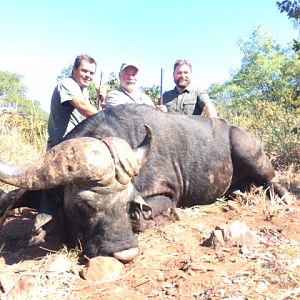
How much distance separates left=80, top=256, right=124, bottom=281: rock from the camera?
8.93ft

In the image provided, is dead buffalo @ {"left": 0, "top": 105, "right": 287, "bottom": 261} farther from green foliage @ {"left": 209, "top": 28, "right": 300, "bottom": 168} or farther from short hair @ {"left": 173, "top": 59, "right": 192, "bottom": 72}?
green foliage @ {"left": 209, "top": 28, "right": 300, "bottom": 168}

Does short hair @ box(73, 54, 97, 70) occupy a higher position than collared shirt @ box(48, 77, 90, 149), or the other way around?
short hair @ box(73, 54, 97, 70)

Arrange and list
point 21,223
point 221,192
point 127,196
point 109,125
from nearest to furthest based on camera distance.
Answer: point 127,196 < point 109,125 < point 21,223 < point 221,192

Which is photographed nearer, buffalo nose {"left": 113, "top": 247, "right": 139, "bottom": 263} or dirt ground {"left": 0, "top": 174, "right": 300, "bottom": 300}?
dirt ground {"left": 0, "top": 174, "right": 300, "bottom": 300}

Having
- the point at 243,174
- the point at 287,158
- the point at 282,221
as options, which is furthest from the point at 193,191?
the point at 287,158

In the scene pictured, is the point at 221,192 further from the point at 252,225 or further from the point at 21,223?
the point at 21,223

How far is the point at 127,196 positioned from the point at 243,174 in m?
2.02

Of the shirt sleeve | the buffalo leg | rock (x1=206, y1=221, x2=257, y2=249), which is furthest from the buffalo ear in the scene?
the shirt sleeve

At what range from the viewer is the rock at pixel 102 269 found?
2721 millimetres

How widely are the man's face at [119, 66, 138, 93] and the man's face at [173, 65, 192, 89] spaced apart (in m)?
0.89

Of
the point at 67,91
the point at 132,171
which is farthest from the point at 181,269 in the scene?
the point at 67,91

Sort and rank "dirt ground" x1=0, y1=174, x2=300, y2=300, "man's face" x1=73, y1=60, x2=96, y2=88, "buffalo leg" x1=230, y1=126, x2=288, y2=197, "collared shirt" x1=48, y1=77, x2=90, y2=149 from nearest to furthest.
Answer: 1. "dirt ground" x1=0, y1=174, x2=300, y2=300
2. "buffalo leg" x1=230, y1=126, x2=288, y2=197
3. "collared shirt" x1=48, y1=77, x2=90, y2=149
4. "man's face" x1=73, y1=60, x2=96, y2=88

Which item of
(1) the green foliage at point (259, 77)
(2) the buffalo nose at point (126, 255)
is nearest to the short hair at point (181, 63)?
(2) the buffalo nose at point (126, 255)

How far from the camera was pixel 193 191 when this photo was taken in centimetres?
438
